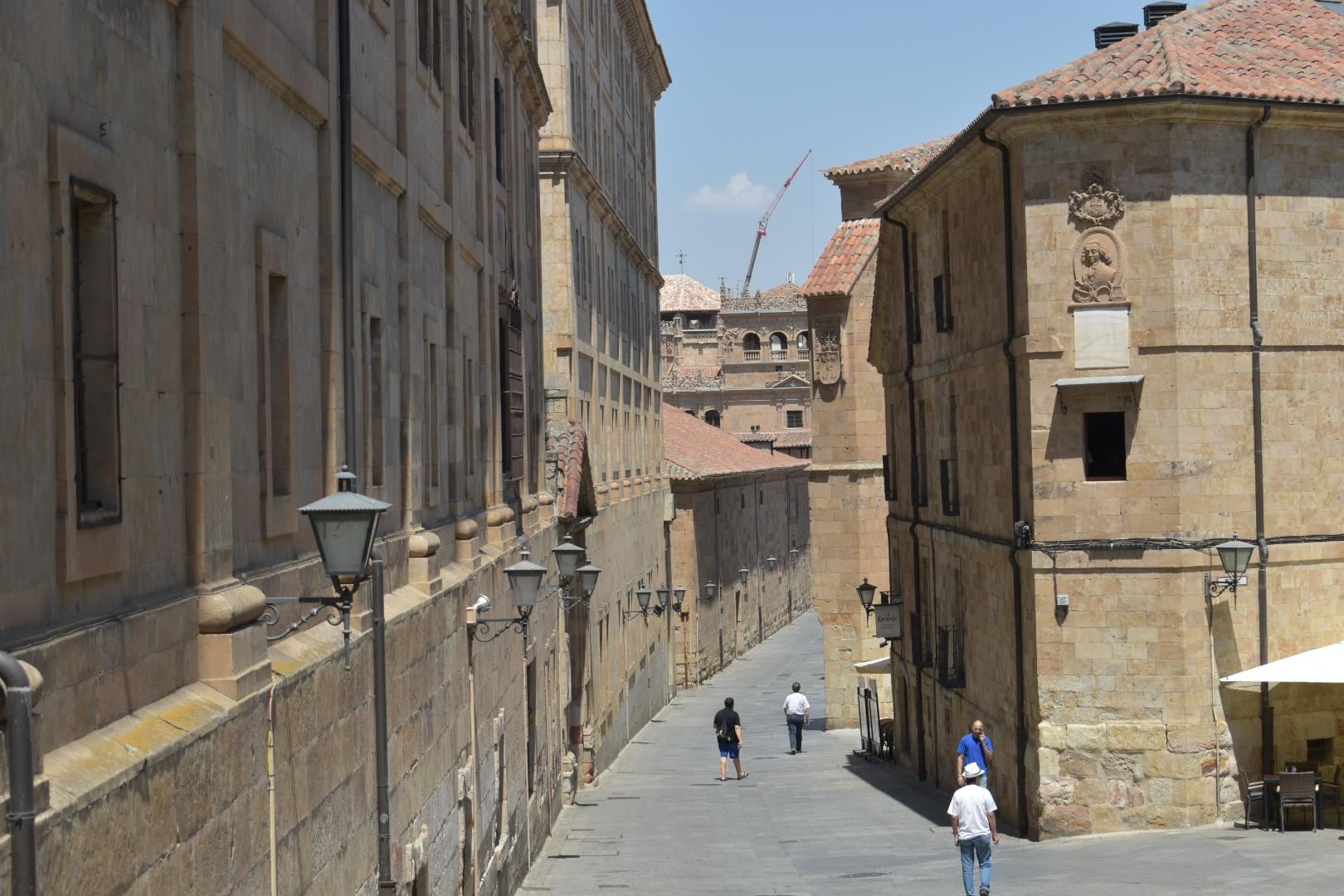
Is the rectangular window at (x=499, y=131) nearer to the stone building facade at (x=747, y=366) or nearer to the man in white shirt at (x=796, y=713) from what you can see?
the man in white shirt at (x=796, y=713)

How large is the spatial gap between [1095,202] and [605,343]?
22774 millimetres

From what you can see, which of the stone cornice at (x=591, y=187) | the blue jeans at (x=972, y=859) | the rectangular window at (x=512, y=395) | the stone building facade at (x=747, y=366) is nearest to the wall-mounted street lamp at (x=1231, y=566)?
the blue jeans at (x=972, y=859)

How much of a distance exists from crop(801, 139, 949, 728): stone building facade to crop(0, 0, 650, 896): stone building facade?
24376 mm

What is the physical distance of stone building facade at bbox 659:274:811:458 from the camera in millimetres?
96750

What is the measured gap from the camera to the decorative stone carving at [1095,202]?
21.6 meters

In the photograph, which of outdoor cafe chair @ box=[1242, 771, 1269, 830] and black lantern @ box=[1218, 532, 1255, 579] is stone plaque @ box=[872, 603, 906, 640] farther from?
black lantern @ box=[1218, 532, 1255, 579]

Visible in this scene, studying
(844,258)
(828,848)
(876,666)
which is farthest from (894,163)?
(828,848)

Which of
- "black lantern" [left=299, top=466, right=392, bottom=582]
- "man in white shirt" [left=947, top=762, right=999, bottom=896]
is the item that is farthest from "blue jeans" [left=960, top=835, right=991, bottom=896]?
"black lantern" [left=299, top=466, right=392, bottom=582]

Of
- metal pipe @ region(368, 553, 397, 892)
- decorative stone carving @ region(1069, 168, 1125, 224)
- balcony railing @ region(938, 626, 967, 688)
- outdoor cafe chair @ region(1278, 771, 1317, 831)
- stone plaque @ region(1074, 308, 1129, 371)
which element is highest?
decorative stone carving @ region(1069, 168, 1125, 224)

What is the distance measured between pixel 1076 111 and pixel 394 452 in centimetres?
1124

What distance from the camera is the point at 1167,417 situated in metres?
21.5

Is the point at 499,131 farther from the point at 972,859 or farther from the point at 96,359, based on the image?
the point at 96,359

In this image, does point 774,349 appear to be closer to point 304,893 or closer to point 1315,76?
point 1315,76

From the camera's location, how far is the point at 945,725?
28.2 m
